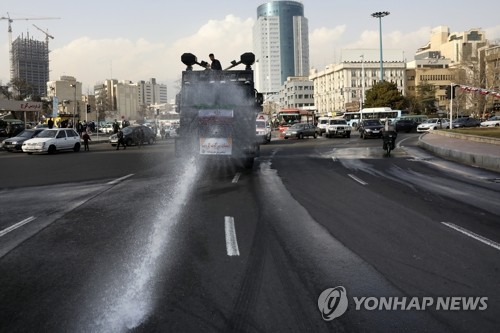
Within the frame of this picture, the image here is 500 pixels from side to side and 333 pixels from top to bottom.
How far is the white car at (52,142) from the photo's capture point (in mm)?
28719

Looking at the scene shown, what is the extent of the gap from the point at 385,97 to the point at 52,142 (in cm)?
7822

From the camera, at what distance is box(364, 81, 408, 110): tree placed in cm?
9575

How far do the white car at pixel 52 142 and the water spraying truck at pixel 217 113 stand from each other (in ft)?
53.7

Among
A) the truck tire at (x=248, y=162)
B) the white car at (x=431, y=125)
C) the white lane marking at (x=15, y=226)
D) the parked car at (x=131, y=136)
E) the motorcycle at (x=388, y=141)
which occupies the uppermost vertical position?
the white car at (x=431, y=125)

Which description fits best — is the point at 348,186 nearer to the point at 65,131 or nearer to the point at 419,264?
the point at 419,264

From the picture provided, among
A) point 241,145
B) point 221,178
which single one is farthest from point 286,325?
point 241,145

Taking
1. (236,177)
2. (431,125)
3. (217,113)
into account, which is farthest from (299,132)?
(236,177)

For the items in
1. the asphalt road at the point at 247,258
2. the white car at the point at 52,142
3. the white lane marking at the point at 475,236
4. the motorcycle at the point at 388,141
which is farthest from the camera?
the white car at the point at 52,142

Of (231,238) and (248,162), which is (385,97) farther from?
(231,238)

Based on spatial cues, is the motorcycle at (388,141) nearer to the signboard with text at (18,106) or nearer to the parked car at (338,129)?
the parked car at (338,129)

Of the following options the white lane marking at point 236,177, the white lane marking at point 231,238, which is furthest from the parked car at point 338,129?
the white lane marking at point 231,238

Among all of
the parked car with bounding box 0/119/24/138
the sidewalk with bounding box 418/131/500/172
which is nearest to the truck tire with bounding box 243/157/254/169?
the sidewalk with bounding box 418/131/500/172

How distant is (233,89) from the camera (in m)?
16.0

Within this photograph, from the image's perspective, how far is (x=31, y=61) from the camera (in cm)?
18350
